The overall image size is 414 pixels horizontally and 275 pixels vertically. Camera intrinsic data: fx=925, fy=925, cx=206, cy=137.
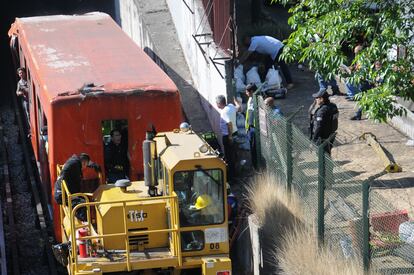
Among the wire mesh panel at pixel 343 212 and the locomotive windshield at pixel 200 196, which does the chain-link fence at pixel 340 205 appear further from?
the locomotive windshield at pixel 200 196

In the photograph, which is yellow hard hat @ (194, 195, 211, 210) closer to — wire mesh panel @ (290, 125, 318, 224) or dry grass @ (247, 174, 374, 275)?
dry grass @ (247, 174, 374, 275)

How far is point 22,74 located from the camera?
19.7 meters

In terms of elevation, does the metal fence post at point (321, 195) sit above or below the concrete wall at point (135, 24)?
below

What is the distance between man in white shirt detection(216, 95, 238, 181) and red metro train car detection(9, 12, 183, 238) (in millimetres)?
1799

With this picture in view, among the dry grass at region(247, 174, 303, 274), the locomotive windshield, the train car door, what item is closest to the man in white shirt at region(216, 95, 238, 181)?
the dry grass at region(247, 174, 303, 274)

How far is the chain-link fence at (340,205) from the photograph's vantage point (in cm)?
1119

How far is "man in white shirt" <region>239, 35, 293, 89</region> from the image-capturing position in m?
21.2

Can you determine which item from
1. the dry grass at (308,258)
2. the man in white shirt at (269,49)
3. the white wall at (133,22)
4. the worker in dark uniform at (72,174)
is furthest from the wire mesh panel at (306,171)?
the white wall at (133,22)

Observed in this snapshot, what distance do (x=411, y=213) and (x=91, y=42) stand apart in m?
7.37

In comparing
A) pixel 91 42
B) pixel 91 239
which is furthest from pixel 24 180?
pixel 91 239

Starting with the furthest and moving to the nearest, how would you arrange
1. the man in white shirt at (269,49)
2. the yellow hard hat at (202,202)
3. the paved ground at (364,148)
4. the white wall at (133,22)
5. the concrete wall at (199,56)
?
the white wall at (133,22), the man in white shirt at (269,49), the concrete wall at (199,56), the paved ground at (364,148), the yellow hard hat at (202,202)

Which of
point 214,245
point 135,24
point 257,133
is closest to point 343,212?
point 214,245

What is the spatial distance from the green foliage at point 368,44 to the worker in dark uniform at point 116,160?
3008 millimetres

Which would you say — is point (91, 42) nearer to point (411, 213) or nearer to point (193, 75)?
point (193, 75)
